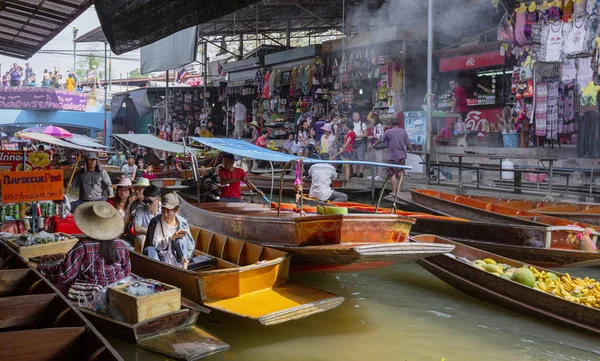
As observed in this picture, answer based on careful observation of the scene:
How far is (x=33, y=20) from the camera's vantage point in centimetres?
936

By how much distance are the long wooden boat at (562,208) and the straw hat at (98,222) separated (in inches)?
284

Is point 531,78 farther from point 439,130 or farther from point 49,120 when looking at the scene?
point 49,120

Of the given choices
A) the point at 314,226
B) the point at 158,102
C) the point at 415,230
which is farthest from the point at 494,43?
the point at 158,102

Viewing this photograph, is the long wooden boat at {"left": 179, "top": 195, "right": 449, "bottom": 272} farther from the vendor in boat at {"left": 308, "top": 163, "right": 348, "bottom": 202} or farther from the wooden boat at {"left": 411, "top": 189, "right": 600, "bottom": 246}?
the vendor in boat at {"left": 308, "top": 163, "right": 348, "bottom": 202}

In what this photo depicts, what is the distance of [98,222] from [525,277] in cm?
466

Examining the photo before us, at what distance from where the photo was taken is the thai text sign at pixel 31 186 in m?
7.46

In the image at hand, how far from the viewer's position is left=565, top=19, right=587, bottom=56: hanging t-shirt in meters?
11.7

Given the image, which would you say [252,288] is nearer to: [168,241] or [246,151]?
[168,241]

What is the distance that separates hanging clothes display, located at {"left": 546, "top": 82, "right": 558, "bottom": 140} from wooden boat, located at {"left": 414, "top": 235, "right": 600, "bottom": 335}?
606 centimetres

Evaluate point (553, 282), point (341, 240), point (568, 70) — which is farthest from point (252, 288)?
point (568, 70)

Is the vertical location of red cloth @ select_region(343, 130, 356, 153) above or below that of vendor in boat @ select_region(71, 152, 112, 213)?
above

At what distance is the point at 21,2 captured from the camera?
8.10 m

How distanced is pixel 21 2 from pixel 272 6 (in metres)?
13.7

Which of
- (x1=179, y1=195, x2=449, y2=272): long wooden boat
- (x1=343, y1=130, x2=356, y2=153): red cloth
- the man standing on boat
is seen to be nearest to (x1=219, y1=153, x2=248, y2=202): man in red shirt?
(x1=179, y1=195, x2=449, y2=272): long wooden boat
